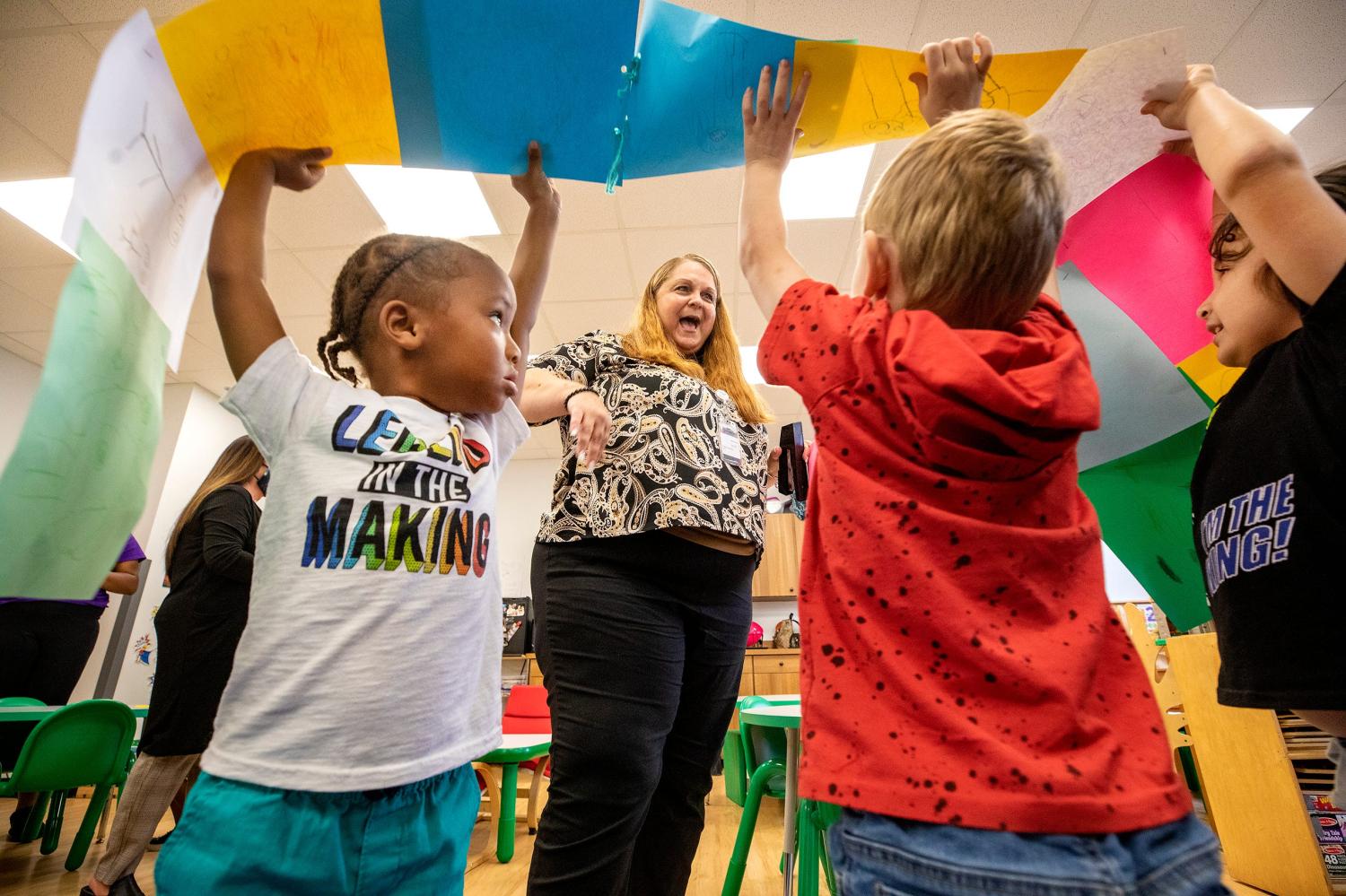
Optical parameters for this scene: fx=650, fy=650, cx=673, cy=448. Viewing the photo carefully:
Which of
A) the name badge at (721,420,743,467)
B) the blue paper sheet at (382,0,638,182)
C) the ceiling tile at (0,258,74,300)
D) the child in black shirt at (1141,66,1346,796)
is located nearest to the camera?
the child in black shirt at (1141,66,1346,796)

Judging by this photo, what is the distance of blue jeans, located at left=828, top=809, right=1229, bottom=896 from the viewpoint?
41 centimetres

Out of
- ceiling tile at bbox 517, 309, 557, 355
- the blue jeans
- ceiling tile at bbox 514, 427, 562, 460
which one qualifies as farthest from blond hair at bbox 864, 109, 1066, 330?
ceiling tile at bbox 514, 427, 562, 460

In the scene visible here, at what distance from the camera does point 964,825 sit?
0.43 m

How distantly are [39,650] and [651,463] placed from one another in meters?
3.07

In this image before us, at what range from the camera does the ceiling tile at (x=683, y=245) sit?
3373 millimetres

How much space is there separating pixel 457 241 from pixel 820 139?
532 millimetres

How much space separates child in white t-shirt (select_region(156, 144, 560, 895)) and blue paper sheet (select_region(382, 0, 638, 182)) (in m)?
0.14

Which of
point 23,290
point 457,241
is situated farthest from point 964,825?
point 23,290

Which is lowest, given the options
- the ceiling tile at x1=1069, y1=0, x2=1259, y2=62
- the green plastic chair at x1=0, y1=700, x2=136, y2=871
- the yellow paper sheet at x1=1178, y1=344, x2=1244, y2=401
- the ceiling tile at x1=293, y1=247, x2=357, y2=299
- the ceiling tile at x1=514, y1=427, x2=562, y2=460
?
the green plastic chair at x1=0, y1=700, x2=136, y2=871

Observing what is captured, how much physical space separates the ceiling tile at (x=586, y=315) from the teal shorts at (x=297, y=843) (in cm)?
354

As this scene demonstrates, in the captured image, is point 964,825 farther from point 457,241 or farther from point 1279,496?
point 457,241

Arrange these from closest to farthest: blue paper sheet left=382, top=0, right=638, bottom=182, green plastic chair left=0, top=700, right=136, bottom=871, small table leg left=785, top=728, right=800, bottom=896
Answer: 1. blue paper sheet left=382, top=0, right=638, bottom=182
2. small table leg left=785, top=728, right=800, bottom=896
3. green plastic chair left=0, top=700, right=136, bottom=871

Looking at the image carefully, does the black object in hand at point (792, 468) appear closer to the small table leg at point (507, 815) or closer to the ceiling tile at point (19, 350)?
the small table leg at point (507, 815)

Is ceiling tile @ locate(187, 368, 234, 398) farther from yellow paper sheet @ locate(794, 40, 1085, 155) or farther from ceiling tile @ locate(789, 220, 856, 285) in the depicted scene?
yellow paper sheet @ locate(794, 40, 1085, 155)
